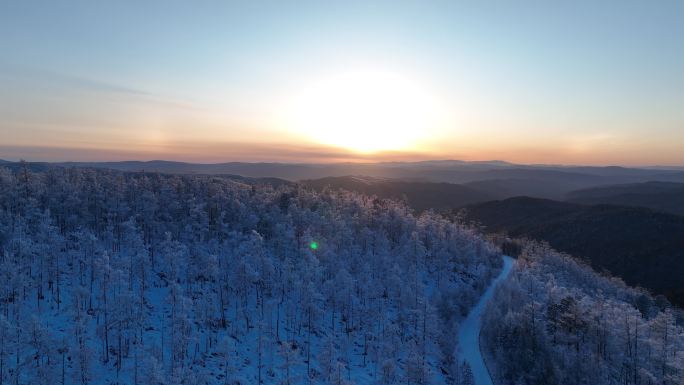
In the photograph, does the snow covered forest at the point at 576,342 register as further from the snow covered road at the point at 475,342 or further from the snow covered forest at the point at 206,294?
the snow covered forest at the point at 206,294

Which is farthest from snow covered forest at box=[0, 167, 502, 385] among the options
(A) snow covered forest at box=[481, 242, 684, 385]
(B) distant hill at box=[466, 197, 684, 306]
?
(B) distant hill at box=[466, 197, 684, 306]

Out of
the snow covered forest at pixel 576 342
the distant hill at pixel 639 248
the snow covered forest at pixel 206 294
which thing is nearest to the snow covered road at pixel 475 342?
the snow covered forest at pixel 576 342

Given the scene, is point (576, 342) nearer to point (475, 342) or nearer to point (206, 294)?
point (475, 342)

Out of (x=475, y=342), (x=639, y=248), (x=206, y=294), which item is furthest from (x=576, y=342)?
(x=639, y=248)

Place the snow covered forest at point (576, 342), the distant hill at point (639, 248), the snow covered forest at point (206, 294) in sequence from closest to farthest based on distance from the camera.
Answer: the snow covered forest at point (206, 294) < the snow covered forest at point (576, 342) < the distant hill at point (639, 248)

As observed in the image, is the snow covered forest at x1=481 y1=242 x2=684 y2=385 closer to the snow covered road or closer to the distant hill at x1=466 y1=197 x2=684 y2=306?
the snow covered road

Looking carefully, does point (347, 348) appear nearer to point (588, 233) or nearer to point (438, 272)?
point (438, 272)
